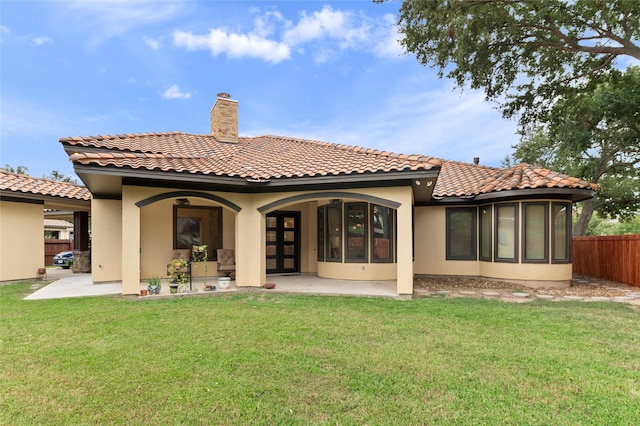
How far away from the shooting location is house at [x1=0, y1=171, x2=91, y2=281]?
11289 mm

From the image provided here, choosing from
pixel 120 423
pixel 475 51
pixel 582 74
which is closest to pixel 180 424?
pixel 120 423

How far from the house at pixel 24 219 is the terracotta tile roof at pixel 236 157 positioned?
315cm

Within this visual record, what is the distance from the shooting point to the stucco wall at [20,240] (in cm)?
1130

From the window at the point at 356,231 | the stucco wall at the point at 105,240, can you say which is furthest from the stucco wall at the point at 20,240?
the window at the point at 356,231

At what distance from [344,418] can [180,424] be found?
1521mm

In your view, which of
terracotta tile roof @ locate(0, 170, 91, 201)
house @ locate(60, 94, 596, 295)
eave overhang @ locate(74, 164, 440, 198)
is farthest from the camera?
terracotta tile roof @ locate(0, 170, 91, 201)

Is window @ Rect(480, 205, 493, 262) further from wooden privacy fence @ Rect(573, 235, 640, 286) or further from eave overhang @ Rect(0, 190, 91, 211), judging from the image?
eave overhang @ Rect(0, 190, 91, 211)

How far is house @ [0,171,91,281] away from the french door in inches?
296

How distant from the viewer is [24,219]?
11.8 meters

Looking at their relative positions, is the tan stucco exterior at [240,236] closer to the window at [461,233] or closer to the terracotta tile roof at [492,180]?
the window at [461,233]

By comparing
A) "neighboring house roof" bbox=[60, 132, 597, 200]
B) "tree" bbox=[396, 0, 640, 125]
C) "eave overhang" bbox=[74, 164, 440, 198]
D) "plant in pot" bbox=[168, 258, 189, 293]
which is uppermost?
"tree" bbox=[396, 0, 640, 125]

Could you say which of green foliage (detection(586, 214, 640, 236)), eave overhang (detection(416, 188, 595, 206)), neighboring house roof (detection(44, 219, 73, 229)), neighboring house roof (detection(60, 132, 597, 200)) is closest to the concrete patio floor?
neighboring house roof (detection(60, 132, 597, 200))

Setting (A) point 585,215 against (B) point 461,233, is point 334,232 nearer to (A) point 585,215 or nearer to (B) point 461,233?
(B) point 461,233

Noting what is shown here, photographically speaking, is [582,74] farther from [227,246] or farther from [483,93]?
[227,246]
